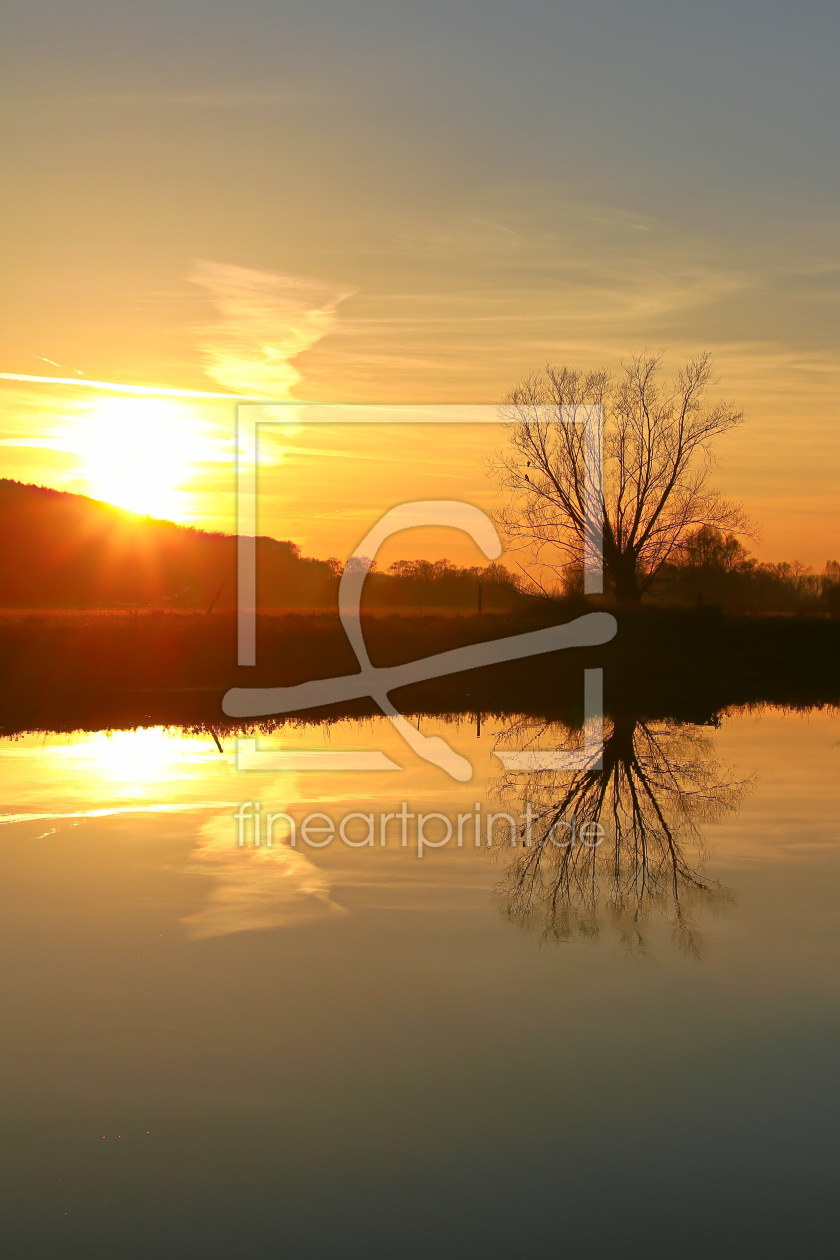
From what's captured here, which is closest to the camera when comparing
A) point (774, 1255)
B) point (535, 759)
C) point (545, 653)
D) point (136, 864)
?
point (774, 1255)

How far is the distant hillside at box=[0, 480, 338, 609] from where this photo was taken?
4754 inches

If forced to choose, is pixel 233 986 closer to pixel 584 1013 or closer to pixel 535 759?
pixel 584 1013

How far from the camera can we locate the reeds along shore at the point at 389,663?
23.8m

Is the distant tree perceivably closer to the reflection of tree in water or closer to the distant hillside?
the reflection of tree in water

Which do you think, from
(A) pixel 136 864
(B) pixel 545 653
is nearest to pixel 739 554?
(B) pixel 545 653

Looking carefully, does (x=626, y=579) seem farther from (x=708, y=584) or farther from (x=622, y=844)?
(x=622, y=844)

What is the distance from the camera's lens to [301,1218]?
15.2 ft

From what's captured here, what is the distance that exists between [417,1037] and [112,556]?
441 feet

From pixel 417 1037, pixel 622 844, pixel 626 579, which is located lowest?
pixel 417 1037

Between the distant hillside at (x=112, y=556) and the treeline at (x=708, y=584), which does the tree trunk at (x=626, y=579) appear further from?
the distant hillside at (x=112, y=556)

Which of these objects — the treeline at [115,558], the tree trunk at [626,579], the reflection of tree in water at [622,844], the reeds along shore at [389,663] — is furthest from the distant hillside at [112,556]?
the reflection of tree in water at [622,844]

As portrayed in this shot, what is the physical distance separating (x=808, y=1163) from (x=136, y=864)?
6.51 m

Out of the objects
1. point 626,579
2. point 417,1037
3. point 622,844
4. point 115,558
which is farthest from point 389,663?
point 115,558

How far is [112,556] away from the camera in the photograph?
135750 millimetres
